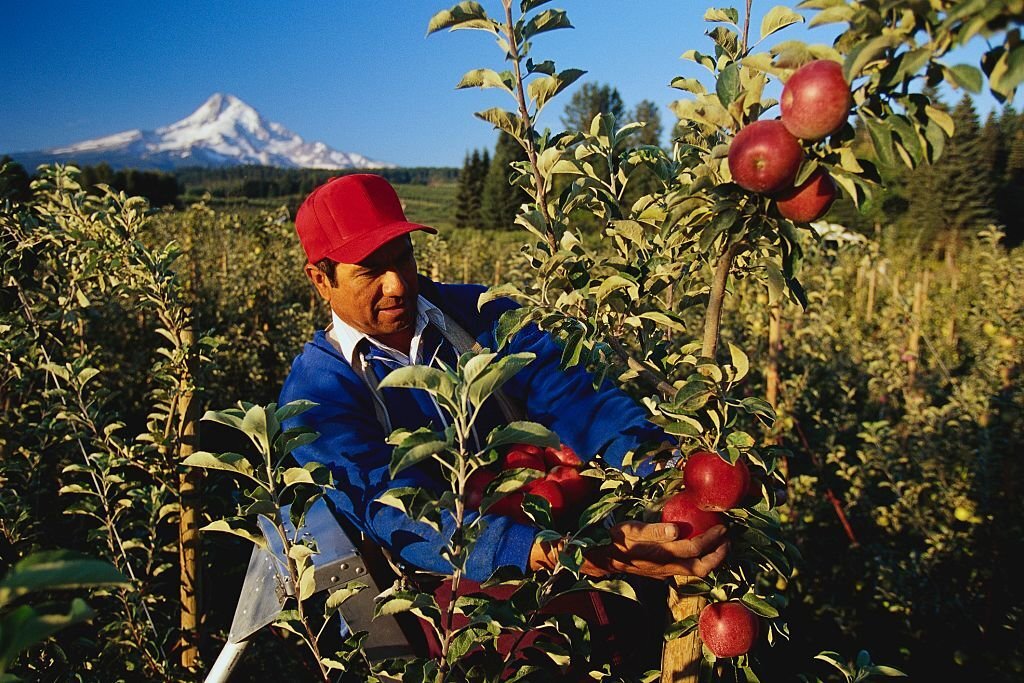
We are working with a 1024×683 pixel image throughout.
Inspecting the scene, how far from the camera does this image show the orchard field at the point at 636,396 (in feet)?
2.74

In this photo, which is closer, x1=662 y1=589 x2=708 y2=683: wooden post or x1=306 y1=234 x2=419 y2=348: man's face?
x1=662 y1=589 x2=708 y2=683: wooden post

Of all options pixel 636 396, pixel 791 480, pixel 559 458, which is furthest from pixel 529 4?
pixel 791 480

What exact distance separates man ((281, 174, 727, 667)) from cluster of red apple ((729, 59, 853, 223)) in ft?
2.15

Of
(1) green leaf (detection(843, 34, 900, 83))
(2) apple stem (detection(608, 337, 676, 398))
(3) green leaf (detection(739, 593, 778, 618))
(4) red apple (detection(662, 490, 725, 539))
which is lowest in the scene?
(3) green leaf (detection(739, 593, 778, 618))

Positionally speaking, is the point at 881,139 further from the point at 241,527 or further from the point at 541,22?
the point at 241,527

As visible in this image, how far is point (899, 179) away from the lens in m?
33.5

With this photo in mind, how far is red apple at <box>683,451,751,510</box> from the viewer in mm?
971

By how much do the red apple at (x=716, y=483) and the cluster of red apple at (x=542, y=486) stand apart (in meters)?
0.31

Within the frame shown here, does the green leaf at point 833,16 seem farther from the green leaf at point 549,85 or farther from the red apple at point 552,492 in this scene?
the red apple at point 552,492

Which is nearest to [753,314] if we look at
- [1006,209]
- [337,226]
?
[337,226]

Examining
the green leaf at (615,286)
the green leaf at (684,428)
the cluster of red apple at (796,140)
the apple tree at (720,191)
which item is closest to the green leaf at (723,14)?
the apple tree at (720,191)

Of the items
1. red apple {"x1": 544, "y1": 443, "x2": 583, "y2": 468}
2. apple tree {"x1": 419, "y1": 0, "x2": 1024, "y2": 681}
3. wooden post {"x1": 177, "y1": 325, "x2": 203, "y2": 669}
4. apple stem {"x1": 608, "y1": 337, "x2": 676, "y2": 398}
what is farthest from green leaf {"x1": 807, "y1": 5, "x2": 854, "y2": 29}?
wooden post {"x1": 177, "y1": 325, "x2": 203, "y2": 669}

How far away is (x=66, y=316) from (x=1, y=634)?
7.65ft

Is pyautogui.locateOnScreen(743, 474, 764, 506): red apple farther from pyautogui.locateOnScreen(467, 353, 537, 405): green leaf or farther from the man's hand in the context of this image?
pyautogui.locateOnScreen(467, 353, 537, 405): green leaf
